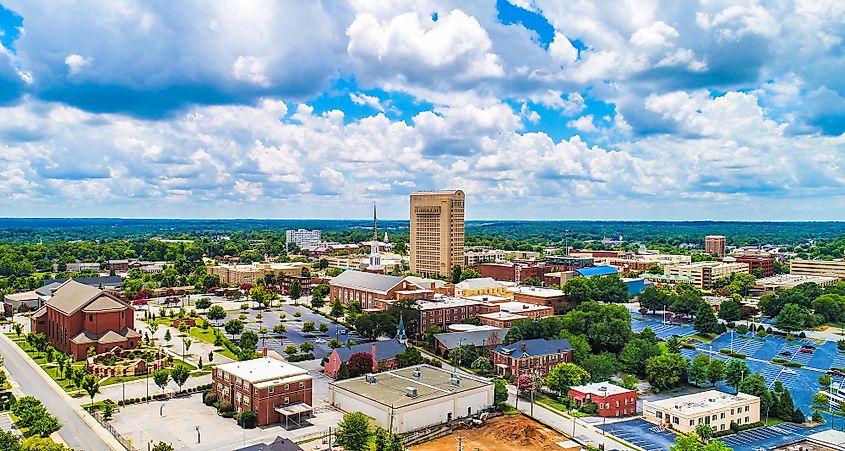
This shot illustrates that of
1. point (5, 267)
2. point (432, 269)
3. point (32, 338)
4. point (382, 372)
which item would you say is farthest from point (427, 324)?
point (5, 267)

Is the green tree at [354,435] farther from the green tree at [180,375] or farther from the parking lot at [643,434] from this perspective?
the green tree at [180,375]

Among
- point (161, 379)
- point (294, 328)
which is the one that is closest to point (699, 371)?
point (161, 379)

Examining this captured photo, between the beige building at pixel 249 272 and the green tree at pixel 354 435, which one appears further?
the beige building at pixel 249 272

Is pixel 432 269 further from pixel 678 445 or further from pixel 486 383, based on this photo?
pixel 678 445

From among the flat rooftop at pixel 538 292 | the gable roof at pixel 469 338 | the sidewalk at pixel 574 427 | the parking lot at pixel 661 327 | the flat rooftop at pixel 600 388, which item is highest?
the flat rooftop at pixel 538 292

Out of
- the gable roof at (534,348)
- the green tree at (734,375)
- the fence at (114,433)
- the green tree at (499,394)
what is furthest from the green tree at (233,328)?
the green tree at (734,375)

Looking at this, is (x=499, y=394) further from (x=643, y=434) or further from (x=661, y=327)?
(x=661, y=327)

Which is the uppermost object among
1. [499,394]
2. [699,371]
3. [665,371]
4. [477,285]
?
[477,285]
